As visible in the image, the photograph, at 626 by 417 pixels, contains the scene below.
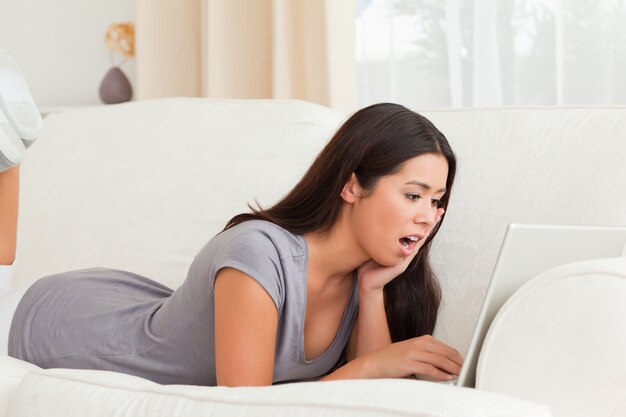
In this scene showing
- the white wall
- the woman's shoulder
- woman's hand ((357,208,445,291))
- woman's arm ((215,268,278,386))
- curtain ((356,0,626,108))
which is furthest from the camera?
the white wall

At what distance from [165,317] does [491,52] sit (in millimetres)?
1585

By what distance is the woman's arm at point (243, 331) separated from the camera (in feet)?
4.59

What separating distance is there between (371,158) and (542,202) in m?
0.30

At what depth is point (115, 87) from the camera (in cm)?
375

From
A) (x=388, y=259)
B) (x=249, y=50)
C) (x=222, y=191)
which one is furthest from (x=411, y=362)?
(x=249, y=50)

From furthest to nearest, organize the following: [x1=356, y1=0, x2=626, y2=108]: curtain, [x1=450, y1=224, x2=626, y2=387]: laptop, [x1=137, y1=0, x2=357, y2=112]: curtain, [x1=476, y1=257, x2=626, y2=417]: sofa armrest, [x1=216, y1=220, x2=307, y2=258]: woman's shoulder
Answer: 1. [x1=137, y1=0, x2=357, y2=112]: curtain
2. [x1=356, y1=0, x2=626, y2=108]: curtain
3. [x1=216, y1=220, x2=307, y2=258]: woman's shoulder
4. [x1=450, y1=224, x2=626, y2=387]: laptop
5. [x1=476, y1=257, x2=626, y2=417]: sofa armrest

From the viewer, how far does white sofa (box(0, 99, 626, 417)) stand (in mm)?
1065

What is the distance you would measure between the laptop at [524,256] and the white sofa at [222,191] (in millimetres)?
86

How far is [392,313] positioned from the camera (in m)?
1.75

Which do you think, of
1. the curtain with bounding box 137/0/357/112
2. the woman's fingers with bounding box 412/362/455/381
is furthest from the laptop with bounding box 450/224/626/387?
the curtain with bounding box 137/0/357/112

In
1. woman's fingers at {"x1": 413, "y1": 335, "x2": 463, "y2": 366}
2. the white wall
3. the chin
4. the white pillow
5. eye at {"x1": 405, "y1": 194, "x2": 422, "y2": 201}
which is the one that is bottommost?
woman's fingers at {"x1": 413, "y1": 335, "x2": 463, "y2": 366}

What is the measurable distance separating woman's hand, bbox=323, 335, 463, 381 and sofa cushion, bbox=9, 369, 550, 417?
0.49 m

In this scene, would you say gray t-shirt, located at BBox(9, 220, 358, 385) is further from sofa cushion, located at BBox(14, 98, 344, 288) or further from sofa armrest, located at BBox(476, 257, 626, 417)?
sofa armrest, located at BBox(476, 257, 626, 417)

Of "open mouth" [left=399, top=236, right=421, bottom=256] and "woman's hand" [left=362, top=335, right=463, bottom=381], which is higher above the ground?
"open mouth" [left=399, top=236, right=421, bottom=256]
